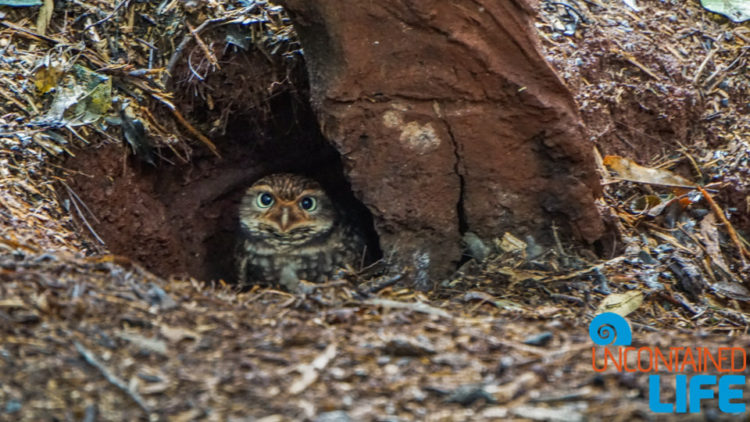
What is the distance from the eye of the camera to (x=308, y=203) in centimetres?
509

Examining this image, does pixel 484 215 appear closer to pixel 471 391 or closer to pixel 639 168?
pixel 639 168

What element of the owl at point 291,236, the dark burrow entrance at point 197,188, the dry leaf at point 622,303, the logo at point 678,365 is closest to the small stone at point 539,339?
the logo at point 678,365

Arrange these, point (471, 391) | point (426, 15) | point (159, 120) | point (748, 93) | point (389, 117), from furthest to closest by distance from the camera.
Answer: point (748, 93) → point (159, 120) → point (389, 117) → point (426, 15) → point (471, 391)

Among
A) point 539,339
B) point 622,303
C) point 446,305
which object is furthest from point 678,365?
point 622,303

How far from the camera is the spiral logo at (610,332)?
113 inches

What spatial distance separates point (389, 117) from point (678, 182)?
1885 mm

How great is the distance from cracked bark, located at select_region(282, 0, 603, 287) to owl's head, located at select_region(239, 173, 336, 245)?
2.64 ft

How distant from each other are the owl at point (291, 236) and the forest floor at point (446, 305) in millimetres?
1076

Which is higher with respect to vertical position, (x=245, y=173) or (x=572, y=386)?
(x=245, y=173)

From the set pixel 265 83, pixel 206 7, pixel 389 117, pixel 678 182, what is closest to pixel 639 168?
pixel 678 182

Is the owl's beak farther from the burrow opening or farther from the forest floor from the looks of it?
the forest floor

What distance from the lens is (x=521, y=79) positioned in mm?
3963

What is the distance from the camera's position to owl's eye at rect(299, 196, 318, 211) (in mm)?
5078

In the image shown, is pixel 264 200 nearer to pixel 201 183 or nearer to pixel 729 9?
pixel 201 183
